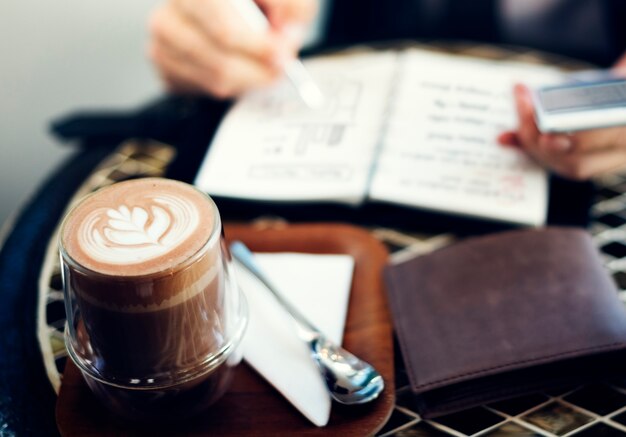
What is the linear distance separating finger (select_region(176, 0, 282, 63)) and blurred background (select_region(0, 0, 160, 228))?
30 centimetres

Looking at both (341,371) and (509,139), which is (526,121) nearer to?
(509,139)

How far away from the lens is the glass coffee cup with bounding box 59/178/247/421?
38 centimetres

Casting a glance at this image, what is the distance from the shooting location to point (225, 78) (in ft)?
2.45

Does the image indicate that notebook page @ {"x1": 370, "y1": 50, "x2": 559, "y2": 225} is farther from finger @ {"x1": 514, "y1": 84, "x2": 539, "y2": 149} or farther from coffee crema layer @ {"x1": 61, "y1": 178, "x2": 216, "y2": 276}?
coffee crema layer @ {"x1": 61, "y1": 178, "x2": 216, "y2": 276}

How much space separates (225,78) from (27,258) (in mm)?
292

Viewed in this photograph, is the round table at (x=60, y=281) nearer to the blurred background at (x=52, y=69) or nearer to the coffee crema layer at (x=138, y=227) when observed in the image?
the coffee crema layer at (x=138, y=227)

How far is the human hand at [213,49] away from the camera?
741 mm

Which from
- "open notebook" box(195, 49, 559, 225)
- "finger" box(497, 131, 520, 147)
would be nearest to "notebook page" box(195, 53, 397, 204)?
"open notebook" box(195, 49, 559, 225)

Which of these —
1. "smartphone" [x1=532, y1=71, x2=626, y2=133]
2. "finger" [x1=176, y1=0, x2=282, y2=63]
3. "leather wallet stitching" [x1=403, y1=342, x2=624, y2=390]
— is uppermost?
"smartphone" [x1=532, y1=71, x2=626, y2=133]

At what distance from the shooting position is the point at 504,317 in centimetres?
48

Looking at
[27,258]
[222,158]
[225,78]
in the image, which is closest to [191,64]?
[225,78]

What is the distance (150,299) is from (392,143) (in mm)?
354

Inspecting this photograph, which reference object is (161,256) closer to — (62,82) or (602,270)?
(602,270)

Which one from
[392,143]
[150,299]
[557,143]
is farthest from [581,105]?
[150,299]
